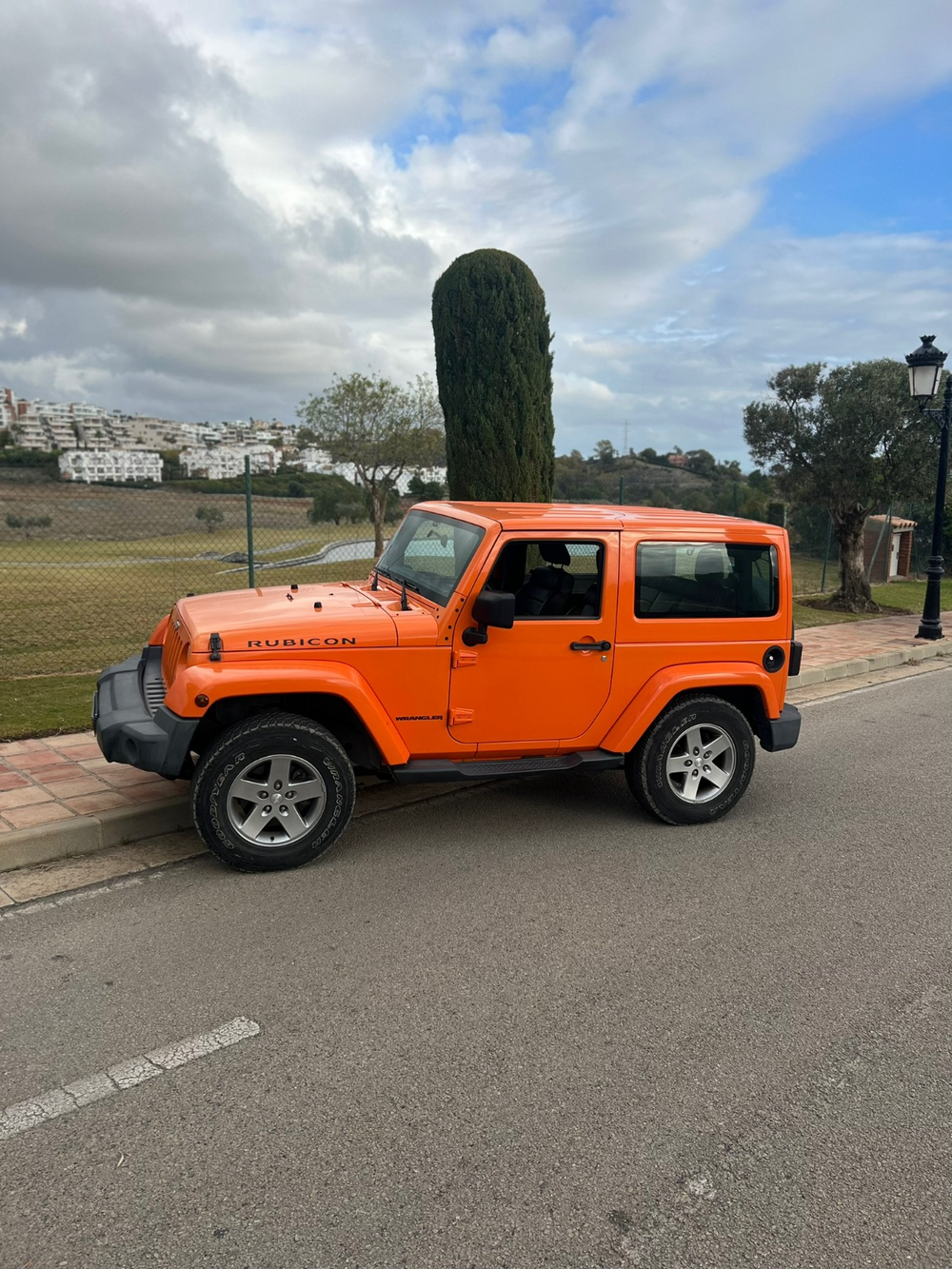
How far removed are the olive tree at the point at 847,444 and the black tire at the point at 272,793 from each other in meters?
13.3

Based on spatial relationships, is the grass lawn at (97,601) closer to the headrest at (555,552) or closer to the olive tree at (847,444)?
the headrest at (555,552)

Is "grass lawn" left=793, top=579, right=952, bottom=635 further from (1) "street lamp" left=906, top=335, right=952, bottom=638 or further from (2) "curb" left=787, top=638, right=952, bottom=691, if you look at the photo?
(2) "curb" left=787, top=638, right=952, bottom=691

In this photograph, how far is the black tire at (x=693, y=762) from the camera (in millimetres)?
5199

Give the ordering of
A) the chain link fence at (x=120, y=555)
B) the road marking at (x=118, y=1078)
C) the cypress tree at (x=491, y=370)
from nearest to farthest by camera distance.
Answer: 1. the road marking at (x=118, y=1078)
2. the chain link fence at (x=120, y=555)
3. the cypress tree at (x=491, y=370)

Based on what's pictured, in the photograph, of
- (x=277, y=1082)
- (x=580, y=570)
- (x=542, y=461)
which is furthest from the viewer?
(x=542, y=461)

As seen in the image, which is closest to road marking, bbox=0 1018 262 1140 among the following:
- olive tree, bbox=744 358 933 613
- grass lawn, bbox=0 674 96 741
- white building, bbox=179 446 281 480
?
grass lawn, bbox=0 674 96 741

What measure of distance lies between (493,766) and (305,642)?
128 cm

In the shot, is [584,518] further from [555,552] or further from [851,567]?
[851,567]

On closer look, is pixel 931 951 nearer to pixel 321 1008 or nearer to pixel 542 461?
pixel 321 1008

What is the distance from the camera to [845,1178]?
8.38 ft

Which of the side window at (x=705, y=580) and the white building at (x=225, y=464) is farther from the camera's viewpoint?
the white building at (x=225, y=464)

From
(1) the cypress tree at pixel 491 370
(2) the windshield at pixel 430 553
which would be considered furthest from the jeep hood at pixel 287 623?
(1) the cypress tree at pixel 491 370

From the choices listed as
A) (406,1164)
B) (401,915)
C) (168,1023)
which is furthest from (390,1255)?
(401,915)

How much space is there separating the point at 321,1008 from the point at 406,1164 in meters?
0.87
